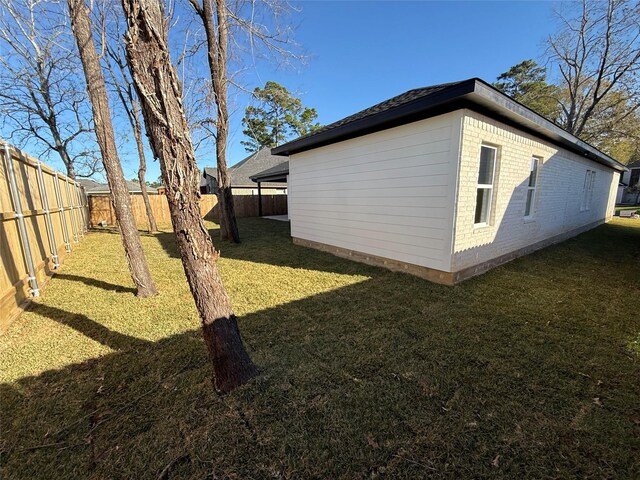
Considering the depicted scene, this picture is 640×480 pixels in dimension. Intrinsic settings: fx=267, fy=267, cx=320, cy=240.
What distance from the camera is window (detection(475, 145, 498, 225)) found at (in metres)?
4.94

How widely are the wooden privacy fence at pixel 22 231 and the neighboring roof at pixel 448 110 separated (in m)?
5.33

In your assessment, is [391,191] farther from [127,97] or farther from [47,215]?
[127,97]

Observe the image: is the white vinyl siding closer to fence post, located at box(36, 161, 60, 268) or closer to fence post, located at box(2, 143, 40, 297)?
fence post, located at box(2, 143, 40, 297)

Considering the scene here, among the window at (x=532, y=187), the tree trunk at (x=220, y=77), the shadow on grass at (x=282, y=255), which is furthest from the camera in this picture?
the tree trunk at (x=220, y=77)

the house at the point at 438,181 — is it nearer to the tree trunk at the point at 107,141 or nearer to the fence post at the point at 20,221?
the tree trunk at the point at 107,141

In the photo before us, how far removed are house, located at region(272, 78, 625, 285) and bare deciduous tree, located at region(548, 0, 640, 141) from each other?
1246 cm

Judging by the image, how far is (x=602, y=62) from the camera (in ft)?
50.1

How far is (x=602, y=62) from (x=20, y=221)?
25518 mm

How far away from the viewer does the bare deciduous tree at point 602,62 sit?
541 inches

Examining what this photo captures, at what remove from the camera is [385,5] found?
21.6 feet

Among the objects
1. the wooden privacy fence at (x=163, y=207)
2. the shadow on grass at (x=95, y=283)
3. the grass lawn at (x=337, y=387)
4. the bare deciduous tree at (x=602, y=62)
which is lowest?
the grass lawn at (x=337, y=387)

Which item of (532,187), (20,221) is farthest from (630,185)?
(20,221)

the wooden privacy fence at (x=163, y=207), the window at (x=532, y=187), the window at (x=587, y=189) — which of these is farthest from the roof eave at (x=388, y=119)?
the window at (x=587, y=189)

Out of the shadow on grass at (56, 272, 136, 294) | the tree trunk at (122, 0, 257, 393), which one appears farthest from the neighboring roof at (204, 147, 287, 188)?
the tree trunk at (122, 0, 257, 393)
